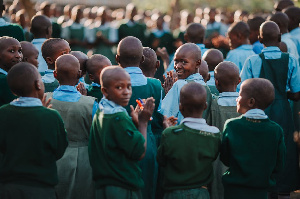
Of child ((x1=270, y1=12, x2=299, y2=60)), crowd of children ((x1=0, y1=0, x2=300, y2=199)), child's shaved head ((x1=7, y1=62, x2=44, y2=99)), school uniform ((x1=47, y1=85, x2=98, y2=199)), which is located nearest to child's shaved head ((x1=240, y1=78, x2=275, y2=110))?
crowd of children ((x1=0, y1=0, x2=300, y2=199))

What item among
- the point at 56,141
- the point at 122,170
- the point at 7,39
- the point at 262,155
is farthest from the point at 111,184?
the point at 7,39

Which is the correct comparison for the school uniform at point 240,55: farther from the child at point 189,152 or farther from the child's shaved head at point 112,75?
the child's shaved head at point 112,75

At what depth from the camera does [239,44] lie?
7.91 meters

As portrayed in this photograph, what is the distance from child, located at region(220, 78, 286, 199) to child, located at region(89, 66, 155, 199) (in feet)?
2.49

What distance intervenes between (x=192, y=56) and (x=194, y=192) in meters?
1.53

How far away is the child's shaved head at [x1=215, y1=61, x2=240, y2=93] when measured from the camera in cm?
528

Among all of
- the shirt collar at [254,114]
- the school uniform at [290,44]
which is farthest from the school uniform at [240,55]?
the shirt collar at [254,114]

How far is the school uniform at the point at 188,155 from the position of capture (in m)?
4.23

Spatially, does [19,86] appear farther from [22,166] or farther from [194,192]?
[194,192]

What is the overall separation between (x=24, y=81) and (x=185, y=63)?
5.65 feet

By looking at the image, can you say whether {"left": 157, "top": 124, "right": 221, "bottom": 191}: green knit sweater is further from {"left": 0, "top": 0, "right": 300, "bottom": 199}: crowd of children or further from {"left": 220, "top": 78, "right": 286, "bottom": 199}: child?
{"left": 220, "top": 78, "right": 286, "bottom": 199}: child

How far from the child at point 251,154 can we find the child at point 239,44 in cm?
320

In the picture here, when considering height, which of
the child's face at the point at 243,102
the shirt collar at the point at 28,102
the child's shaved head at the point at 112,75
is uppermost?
the child's shaved head at the point at 112,75

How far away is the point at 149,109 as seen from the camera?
4273 mm
